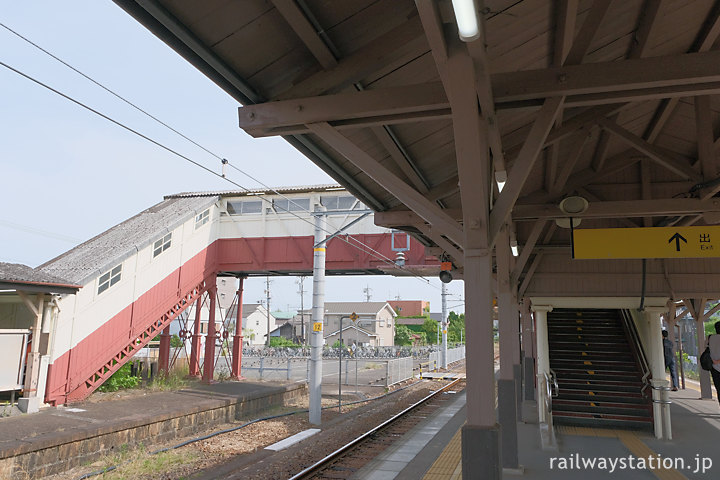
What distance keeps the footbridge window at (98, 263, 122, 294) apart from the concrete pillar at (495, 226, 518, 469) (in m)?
11.4

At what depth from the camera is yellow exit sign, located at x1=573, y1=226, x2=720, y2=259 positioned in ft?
21.0

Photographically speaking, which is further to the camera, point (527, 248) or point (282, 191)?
point (282, 191)

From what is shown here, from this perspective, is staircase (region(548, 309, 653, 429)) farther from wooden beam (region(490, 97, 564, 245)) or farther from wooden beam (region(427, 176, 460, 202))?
wooden beam (region(490, 97, 564, 245))

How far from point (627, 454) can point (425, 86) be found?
6896mm

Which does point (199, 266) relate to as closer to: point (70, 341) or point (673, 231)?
point (70, 341)

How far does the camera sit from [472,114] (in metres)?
3.33

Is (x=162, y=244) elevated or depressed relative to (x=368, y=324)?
elevated

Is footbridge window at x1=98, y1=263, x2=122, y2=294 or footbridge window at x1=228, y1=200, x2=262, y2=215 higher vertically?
footbridge window at x1=228, y1=200, x2=262, y2=215

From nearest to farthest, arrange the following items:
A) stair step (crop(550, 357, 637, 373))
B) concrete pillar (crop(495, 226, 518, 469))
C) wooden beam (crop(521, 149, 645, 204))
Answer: concrete pillar (crop(495, 226, 518, 469))
wooden beam (crop(521, 149, 645, 204))
stair step (crop(550, 357, 637, 373))

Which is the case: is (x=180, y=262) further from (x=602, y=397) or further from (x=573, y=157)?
(x=573, y=157)

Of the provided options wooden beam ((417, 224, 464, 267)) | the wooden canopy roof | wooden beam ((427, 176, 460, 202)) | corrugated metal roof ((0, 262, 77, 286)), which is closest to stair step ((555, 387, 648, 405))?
wooden beam ((417, 224, 464, 267))

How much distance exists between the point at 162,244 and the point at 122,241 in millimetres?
1288

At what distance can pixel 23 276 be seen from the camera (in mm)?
11266

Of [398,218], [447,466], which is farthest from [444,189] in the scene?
[447,466]
